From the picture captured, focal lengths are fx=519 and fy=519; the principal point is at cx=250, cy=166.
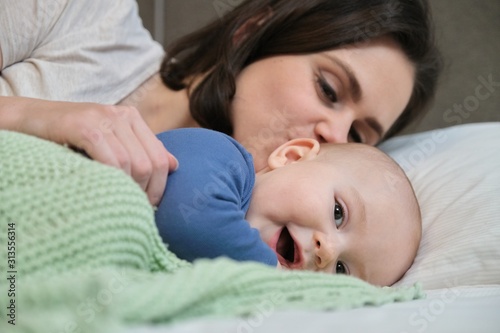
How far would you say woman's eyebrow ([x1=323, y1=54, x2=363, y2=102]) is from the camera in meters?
1.06

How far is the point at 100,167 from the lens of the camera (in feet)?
1.63

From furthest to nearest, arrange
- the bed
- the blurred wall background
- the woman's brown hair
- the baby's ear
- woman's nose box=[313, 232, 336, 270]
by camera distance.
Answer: the blurred wall background
the woman's brown hair
the baby's ear
woman's nose box=[313, 232, 336, 270]
the bed

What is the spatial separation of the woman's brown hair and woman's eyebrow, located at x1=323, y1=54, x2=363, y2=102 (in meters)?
0.06

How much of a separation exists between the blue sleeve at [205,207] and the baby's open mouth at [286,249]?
9 centimetres

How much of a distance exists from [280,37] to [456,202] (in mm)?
525

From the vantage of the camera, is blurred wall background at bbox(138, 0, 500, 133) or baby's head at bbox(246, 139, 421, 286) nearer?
baby's head at bbox(246, 139, 421, 286)

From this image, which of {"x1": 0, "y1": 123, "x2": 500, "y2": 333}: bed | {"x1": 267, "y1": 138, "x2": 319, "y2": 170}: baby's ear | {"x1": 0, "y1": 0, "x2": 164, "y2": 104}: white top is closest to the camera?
{"x1": 0, "y1": 123, "x2": 500, "y2": 333}: bed

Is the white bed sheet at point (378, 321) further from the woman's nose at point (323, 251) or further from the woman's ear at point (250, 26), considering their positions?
the woman's ear at point (250, 26)

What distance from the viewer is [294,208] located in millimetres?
706

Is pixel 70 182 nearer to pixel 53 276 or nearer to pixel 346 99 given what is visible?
pixel 53 276

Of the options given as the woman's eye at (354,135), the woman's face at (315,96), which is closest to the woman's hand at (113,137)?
the woman's face at (315,96)

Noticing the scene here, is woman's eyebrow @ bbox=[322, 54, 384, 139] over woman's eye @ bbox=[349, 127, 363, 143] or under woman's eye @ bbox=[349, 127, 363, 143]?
over

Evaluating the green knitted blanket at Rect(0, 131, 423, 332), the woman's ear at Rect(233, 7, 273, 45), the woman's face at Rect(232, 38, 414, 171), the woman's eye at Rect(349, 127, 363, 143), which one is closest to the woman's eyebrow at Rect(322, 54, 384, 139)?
the woman's face at Rect(232, 38, 414, 171)

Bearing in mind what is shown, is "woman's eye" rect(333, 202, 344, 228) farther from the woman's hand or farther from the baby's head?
the woman's hand
